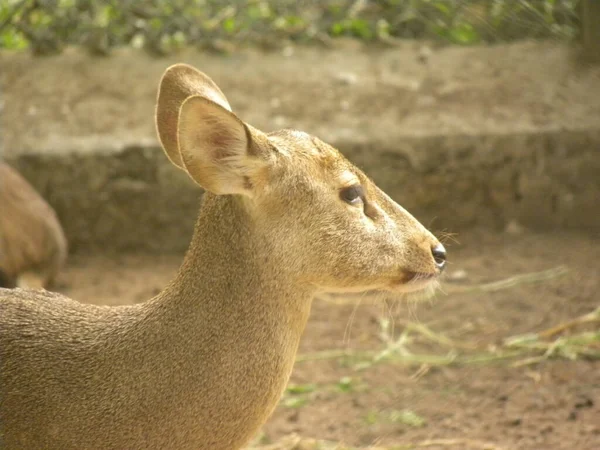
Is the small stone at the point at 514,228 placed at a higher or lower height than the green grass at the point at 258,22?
lower

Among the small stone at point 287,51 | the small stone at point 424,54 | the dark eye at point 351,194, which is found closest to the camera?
the dark eye at point 351,194

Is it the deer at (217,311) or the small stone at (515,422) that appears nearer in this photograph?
the deer at (217,311)

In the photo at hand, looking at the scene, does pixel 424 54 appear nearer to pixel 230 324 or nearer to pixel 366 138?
pixel 366 138

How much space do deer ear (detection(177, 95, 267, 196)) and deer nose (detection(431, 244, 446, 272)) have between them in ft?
1.75

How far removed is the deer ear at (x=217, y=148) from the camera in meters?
2.24

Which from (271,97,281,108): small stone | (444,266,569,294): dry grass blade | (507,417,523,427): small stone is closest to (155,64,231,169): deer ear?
(507,417,523,427): small stone

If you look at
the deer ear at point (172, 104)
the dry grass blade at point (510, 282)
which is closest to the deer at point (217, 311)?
the deer ear at point (172, 104)

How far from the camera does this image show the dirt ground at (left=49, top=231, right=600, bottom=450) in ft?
11.2

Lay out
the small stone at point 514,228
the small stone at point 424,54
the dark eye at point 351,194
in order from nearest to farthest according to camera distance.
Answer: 1. the dark eye at point 351,194
2. the small stone at point 514,228
3. the small stone at point 424,54

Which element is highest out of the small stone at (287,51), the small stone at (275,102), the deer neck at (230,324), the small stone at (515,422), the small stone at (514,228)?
the deer neck at (230,324)

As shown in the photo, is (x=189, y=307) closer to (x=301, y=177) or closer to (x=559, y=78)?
(x=301, y=177)

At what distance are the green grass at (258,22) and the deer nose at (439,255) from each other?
11.1 feet

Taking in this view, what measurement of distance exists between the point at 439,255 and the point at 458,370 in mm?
1477

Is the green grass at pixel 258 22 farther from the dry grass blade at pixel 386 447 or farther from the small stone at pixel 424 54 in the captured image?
the dry grass blade at pixel 386 447
